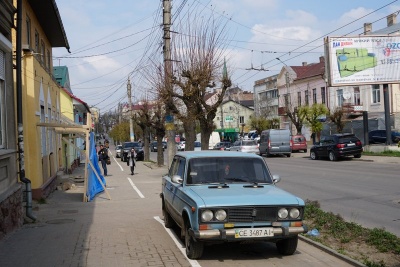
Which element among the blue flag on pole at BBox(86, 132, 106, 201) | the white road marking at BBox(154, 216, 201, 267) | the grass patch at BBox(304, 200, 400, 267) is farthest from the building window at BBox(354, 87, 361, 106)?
the white road marking at BBox(154, 216, 201, 267)

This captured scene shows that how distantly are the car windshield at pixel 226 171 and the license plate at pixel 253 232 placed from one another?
1313 millimetres

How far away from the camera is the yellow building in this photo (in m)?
13.8

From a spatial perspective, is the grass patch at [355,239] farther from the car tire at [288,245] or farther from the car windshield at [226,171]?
the car windshield at [226,171]

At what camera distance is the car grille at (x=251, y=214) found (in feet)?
21.2

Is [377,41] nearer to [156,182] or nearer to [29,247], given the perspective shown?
[156,182]

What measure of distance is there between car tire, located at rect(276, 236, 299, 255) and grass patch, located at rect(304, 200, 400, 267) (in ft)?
2.45

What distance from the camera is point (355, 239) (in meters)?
Answer: 7.77

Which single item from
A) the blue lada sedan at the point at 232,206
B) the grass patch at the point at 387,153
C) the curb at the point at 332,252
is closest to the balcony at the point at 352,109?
the grass patch at the point at 387,153

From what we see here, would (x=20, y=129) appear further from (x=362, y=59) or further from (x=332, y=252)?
(x=362, y=59)

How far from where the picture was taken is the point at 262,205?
6508mm

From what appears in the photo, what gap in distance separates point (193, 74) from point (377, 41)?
16.9 meters

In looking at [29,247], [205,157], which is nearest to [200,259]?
[205,157]

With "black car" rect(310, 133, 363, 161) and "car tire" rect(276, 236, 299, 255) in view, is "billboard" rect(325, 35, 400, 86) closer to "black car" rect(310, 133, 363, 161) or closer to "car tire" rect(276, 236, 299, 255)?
"black car" rect(310, 133, 363, 161)

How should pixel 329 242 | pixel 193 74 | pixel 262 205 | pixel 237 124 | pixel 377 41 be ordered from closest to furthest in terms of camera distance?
pixel 262 205, pixel 329 242, pixel 193 74, pixel 377 41, pixel 237 124
